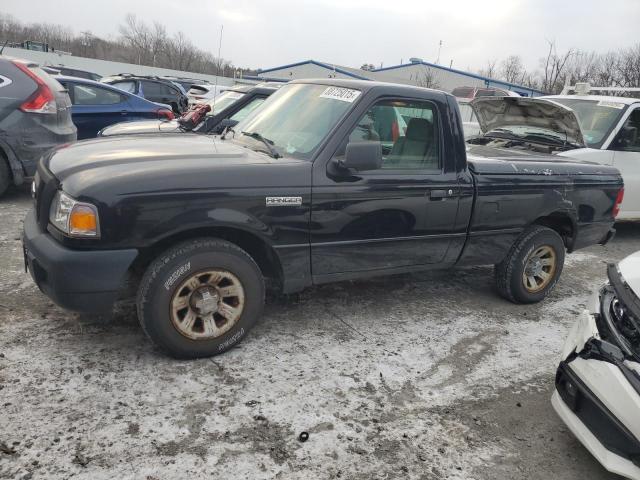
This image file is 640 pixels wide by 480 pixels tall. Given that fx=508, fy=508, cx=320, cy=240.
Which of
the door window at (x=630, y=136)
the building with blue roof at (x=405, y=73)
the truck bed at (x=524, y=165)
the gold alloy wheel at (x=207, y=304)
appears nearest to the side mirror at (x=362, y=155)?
the gold alloy wheel at (x=207, y=304)

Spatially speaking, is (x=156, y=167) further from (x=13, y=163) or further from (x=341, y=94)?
(x=13, y=163)

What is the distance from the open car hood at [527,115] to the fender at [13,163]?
5.84 m

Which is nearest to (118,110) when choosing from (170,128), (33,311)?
(170,128)

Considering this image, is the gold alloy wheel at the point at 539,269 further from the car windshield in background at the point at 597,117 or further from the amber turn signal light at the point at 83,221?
the amber turn signal light at the point at 83,221

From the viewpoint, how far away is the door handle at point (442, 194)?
3.83 metres

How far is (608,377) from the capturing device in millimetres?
2301

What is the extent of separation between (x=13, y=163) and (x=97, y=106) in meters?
3.13

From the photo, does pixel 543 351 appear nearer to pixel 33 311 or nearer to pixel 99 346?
pixel 99 346

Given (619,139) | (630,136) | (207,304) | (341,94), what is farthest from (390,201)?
(630,136)

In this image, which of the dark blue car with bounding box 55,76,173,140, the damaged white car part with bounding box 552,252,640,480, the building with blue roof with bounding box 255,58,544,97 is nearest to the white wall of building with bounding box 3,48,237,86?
the building with blue roof with bounding box 255,58,544,97

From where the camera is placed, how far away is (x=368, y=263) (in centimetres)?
374

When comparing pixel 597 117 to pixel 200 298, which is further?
pixel 597 117

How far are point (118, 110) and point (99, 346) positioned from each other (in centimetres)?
666

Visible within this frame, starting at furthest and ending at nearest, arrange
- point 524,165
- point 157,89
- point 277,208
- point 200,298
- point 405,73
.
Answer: point 405,73 < point 157,89 < point 524,165 < point 277,208 < point 200,298
